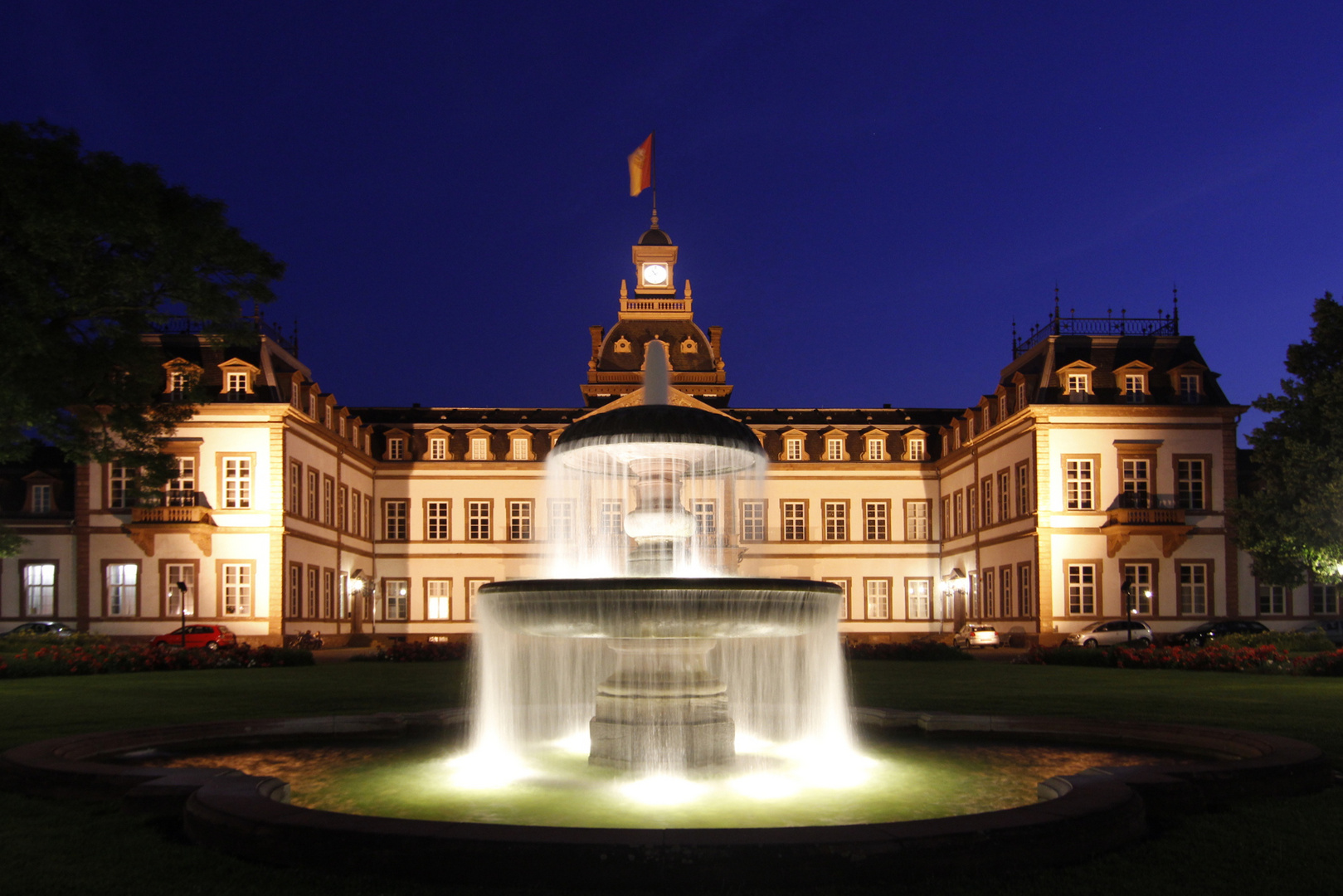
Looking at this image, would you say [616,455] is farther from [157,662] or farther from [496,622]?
[157,662]

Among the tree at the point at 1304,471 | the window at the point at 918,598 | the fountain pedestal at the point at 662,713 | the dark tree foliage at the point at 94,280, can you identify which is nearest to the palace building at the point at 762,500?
the window at the point at 918,598

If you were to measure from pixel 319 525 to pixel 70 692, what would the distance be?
2565 centimetres

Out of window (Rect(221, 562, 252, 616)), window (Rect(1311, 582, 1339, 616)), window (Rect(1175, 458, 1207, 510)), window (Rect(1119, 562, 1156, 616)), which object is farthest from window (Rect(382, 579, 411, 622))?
A: window (Rect(1311, 582, 1339, 616))

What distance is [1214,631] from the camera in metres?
36.9

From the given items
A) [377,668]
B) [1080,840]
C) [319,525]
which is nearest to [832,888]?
[1080,840]

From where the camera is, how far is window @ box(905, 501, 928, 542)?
55656 millimetres

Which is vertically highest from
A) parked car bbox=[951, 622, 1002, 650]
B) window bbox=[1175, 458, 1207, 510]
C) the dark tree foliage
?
the dark tree foliage

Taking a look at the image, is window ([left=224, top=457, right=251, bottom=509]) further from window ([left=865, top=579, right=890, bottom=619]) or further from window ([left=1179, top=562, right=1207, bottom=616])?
window ([left=1179, top=562, right=1207, bottom=616])

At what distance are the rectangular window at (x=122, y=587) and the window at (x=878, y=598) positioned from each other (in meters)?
32.6

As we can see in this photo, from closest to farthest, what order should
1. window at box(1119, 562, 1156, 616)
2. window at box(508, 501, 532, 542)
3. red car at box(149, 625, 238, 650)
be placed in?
red car at box(149, 625, 238, 650) → window at box(1119, 562, 1156, 616) → window at box(508, 501, 532, 542)

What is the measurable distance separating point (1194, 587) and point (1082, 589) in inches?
158

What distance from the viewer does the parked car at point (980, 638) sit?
42.4 m

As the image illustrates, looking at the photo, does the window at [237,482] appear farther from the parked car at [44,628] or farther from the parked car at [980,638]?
the parked car at [980,638]

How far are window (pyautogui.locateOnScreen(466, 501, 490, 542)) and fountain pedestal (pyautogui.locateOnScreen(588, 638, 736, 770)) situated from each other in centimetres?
4565
